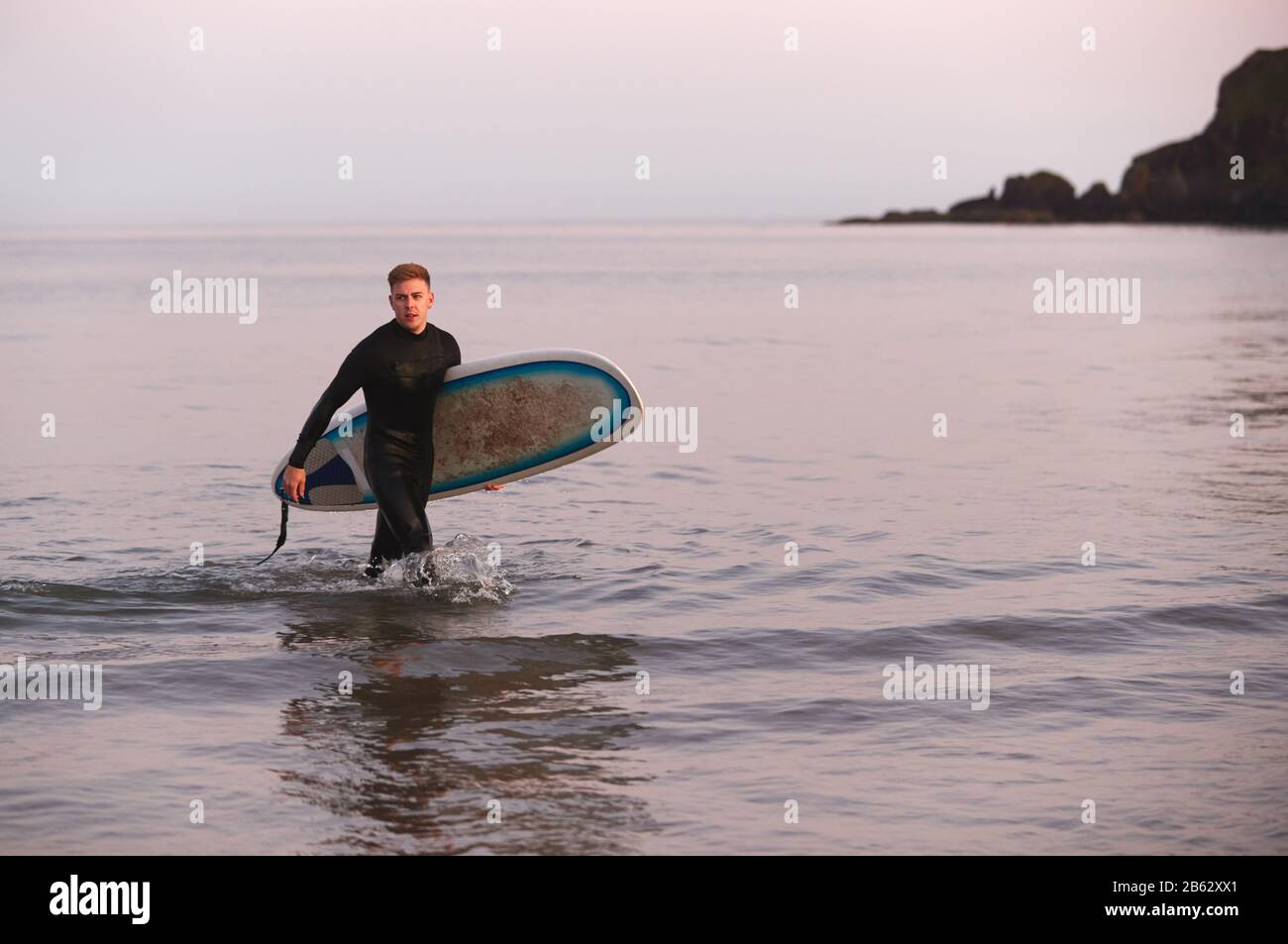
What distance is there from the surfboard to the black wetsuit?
588mm

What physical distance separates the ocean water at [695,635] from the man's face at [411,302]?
6.19ft

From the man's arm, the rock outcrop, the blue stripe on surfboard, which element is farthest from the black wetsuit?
the rock outcrop

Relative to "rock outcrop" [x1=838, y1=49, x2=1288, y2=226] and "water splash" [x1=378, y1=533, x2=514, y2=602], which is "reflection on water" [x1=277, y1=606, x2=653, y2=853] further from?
"rock outcrop" [x1=838, y1=49, x2=1288, y2=226]

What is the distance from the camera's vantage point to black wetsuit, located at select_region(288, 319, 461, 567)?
29.9 ft

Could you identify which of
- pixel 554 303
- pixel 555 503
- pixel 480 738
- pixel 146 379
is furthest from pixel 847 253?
pixel 480 738

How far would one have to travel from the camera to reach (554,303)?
44531 mm

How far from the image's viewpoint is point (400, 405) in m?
9.34

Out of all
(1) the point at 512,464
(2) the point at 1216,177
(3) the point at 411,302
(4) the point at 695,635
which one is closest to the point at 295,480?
(3) the point at 411,302

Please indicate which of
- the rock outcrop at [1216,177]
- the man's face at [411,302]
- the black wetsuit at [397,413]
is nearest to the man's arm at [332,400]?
the black wetsuit at [397,413]

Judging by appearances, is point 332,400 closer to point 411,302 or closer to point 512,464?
point 411,302

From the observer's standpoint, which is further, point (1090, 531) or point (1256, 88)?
point (1256, 88)

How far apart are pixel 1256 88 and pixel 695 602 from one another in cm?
17708
